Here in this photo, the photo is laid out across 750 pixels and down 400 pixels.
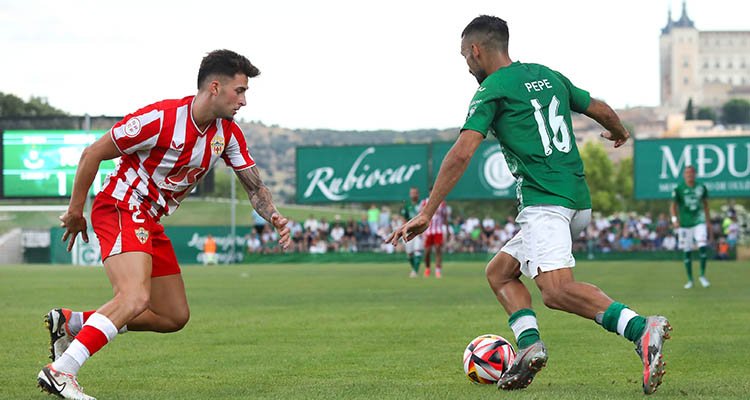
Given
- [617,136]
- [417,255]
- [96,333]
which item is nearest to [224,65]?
[96,333]

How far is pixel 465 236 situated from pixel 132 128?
42.1 meters

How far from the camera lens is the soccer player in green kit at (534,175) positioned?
7180 mm

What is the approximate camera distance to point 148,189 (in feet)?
24.6

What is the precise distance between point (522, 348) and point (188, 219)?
54.9 meters

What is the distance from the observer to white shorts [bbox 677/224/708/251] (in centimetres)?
2264

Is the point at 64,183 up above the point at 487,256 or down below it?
above

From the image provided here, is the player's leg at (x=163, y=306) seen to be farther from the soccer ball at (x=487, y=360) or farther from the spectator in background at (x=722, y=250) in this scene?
the spectator in background at (x=722, y=250)

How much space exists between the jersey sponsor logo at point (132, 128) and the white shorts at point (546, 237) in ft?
Result: 8.25

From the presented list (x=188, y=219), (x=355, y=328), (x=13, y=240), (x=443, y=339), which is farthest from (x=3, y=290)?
(x=188, y=219)

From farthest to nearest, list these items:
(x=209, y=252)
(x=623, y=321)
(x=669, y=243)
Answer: (x=669, y=243) → (x=209, y=252) → (x=623, y=321)

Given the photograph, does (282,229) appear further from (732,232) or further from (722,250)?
(732,232)

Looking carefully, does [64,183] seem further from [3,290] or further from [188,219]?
[3,290]

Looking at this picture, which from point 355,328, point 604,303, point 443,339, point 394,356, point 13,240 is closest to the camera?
point 604,303

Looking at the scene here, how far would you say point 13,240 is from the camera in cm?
5403
